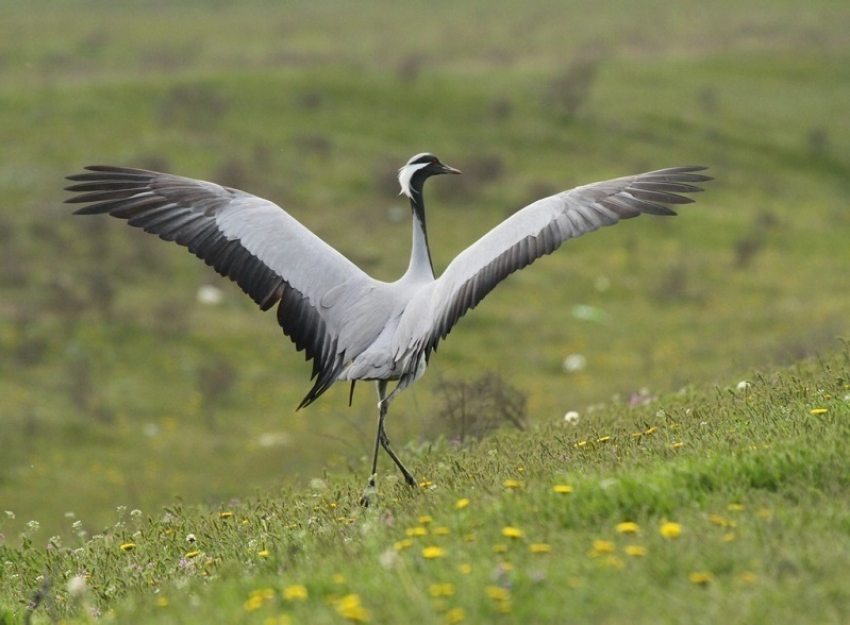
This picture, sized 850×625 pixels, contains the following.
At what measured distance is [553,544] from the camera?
15.6 feet

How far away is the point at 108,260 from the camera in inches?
1049

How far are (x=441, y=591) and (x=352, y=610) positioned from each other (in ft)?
1.14

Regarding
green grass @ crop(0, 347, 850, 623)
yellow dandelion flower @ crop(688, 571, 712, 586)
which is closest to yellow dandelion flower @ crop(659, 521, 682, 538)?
green grass @ crop(0, 347, 850, 623)

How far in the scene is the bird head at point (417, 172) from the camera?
8602 mm

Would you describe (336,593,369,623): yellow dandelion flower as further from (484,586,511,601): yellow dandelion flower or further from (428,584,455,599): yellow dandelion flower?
(484,586,511,601): yellow dandelion flower

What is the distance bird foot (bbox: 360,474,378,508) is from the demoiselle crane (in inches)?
22.5

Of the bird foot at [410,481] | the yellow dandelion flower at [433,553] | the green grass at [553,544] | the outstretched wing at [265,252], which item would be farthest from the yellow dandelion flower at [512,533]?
the outstretched wing at [265,252]

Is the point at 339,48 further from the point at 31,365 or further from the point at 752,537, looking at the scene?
the point at 752,537

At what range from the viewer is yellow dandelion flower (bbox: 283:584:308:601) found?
440 centimetres

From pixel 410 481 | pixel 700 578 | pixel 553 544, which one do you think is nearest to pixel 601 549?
pixel 553 544

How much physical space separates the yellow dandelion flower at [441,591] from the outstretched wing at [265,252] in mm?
3675

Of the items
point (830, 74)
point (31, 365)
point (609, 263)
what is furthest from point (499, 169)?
point (830, 74)

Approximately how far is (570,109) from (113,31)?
97.2 ft

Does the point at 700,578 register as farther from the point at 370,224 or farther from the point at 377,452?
the point at 370,224
